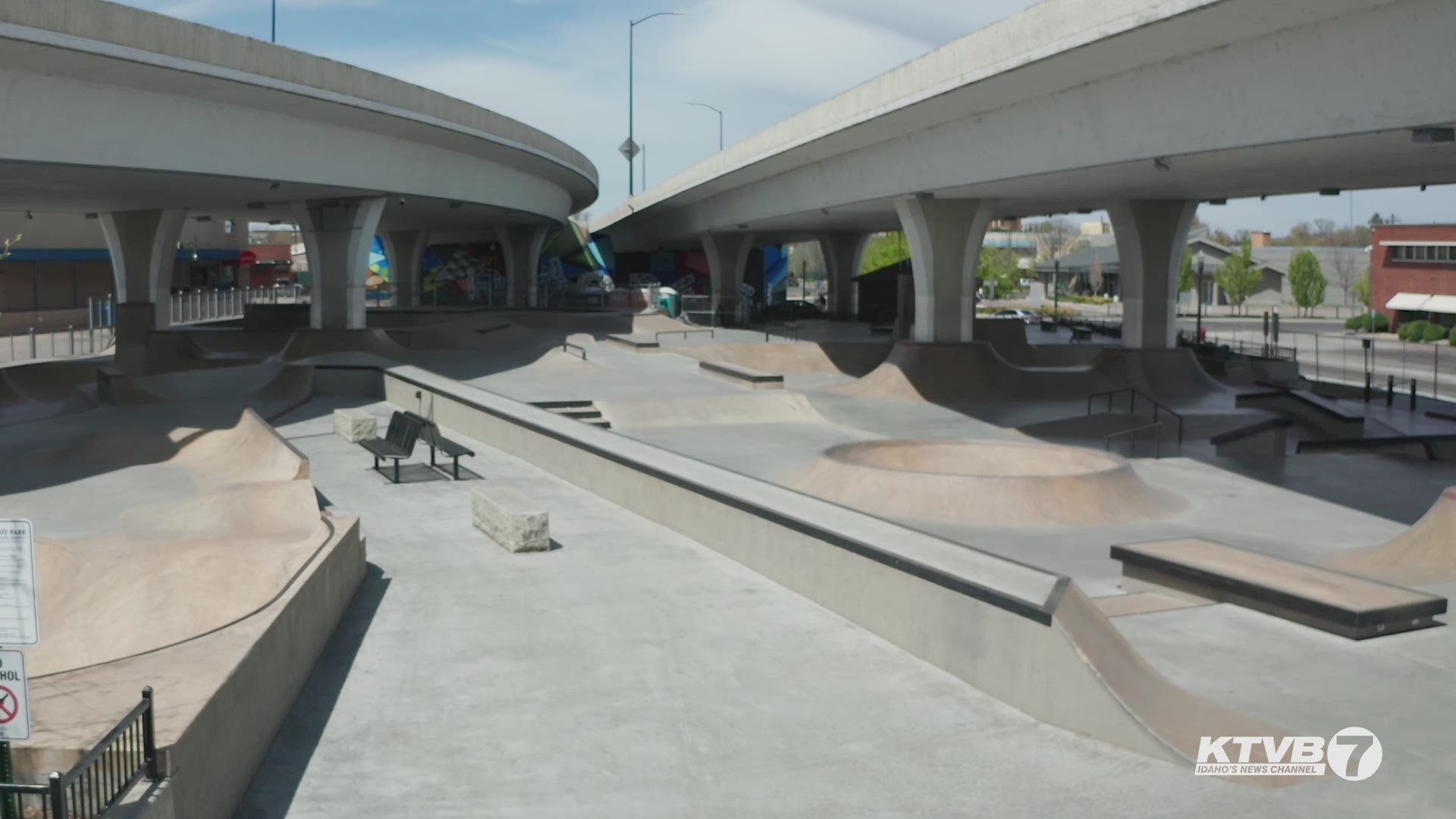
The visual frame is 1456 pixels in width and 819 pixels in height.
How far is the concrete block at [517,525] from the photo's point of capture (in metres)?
14.9

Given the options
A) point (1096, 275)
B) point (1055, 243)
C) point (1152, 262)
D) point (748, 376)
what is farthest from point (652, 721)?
point (1055, 243)

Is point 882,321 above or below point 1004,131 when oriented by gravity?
below

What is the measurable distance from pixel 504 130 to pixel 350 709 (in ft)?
114

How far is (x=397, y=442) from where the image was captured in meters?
20.8

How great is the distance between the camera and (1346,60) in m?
17.5

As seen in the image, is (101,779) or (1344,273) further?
(1344,273)

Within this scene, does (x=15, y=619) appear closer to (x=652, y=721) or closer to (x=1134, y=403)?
(x=652, y=721)

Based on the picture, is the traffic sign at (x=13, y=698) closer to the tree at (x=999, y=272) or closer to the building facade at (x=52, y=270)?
the building facade at (x=52, y=270)

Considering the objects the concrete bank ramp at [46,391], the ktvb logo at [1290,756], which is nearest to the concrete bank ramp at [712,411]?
the concrete bank ramp at [46,391]

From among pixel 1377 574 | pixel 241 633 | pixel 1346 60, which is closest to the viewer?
pixel 241 633

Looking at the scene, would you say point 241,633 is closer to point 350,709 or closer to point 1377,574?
point 350,709

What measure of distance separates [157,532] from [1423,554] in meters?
14.9

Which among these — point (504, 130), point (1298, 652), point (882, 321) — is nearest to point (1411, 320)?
point (882, 321)

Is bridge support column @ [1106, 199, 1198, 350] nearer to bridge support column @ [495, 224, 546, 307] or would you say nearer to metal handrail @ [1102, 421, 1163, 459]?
metal handrail @ [1102, 421, 1163, 459]
